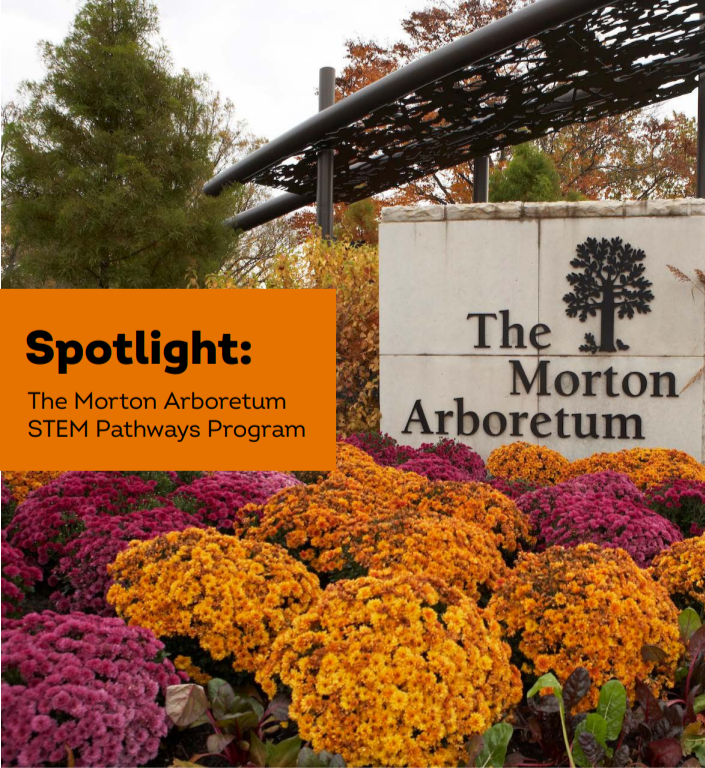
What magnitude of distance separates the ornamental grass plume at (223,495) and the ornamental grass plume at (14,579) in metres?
0.74

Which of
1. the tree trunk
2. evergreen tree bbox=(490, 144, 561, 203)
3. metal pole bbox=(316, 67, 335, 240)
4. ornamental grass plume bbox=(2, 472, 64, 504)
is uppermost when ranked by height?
evergreen tree bbox=(490, 144, 561, 203)

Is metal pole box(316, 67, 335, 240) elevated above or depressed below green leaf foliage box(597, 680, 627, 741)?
above

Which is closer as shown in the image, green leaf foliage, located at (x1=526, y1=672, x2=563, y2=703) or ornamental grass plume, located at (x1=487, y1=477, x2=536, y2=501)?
green leaf foliage, located at (x1=526, y1=672, x2=563, y2=703)

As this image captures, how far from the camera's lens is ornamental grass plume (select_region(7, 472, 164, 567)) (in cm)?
284

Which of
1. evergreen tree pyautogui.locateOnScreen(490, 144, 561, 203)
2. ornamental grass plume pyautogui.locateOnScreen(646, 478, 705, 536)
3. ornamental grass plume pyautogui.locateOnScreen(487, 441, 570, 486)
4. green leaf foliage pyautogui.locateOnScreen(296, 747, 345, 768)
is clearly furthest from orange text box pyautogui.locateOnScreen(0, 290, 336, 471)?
evergreen tree pyautogui.locateOnScreen(490, 144, 561, 203)

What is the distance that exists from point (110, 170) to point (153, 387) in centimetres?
1044

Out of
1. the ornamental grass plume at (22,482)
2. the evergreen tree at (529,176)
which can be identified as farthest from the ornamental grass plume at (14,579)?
the evergreen tree at (529,176)

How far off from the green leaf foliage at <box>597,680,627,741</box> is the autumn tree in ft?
53.1

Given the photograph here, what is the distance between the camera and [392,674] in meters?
1.68

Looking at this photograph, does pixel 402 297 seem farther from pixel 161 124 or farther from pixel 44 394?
pixel 161 124

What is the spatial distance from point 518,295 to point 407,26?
45.7ft

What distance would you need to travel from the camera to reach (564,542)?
2883 mm

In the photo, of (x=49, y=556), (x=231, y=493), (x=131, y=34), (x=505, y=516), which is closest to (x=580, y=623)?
(x=505, y=516)

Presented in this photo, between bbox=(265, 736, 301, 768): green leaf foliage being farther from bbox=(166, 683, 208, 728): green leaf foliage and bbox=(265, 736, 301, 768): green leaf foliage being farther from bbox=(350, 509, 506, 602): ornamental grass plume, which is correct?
bbox=(350, 509, 506, 602): ornamental grass plume
